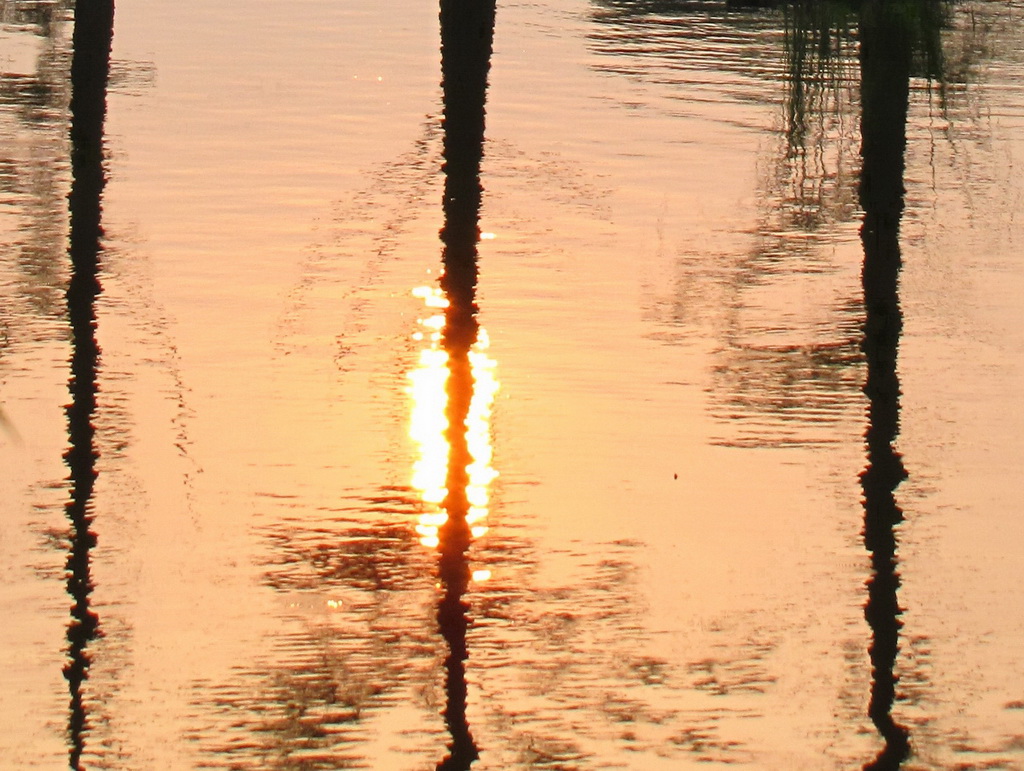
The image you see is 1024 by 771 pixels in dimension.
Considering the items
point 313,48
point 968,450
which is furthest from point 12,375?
point 313,48

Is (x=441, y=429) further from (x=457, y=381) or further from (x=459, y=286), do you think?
(x=459, y=286)

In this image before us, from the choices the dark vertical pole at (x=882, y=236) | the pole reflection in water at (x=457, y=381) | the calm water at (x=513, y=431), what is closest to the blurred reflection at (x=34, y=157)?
the calm water at (x=513, y=431)

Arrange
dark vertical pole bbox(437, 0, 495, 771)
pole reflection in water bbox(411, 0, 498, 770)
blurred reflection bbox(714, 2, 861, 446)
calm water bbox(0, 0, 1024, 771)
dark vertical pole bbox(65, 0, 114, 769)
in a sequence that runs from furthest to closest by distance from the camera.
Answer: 1. blurred reflection bbox(714, 2, 861, 446)
2. pole reflection in water bbox(411, 0, 498, 770)
3. dark vertical pole bbox(65, 0, 114, 769)
4. dark vertical pole bbox(437, 0, 495, 771)
5. calm water bbox(0, 0, 1024, 771)

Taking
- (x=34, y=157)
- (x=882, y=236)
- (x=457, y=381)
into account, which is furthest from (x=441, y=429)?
(x=34, y=157)

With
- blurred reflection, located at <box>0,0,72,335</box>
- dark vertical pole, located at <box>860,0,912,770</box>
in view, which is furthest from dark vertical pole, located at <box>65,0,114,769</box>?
dark vertical pole, located at <box>860,0,912,770</box>

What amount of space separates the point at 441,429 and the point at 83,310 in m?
2.85

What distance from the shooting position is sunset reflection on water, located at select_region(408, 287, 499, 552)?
347 inches

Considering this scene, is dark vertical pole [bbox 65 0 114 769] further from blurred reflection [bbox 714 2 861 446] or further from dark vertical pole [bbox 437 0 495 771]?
blurred reflection [bbox 714 2 861 446]

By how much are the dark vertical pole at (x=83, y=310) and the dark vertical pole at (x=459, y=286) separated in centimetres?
128

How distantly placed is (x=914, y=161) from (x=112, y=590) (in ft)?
32.5

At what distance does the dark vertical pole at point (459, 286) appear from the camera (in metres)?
7.31

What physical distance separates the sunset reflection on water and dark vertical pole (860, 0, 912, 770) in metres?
1.70

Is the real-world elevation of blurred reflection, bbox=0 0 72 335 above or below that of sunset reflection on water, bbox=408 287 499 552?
above

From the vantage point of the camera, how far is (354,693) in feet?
23.2
